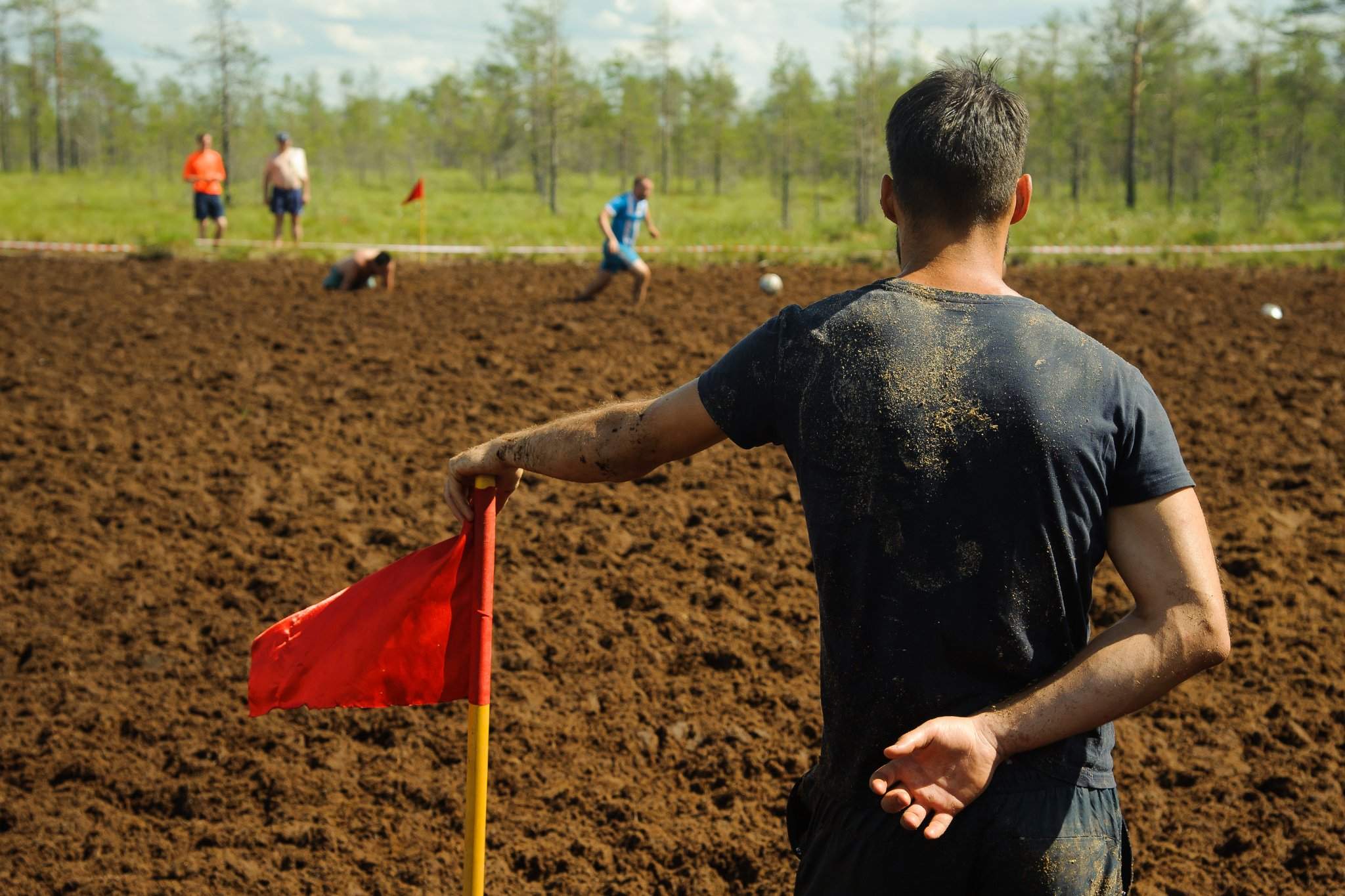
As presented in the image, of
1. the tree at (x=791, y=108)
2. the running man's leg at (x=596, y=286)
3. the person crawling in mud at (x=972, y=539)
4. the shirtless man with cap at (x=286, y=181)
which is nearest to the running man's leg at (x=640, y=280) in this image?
the running man's leg at (x=596, y=286)

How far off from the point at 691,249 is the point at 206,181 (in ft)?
28.6

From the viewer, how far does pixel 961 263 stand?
2162 mm

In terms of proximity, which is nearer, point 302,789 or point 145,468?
point 302,789

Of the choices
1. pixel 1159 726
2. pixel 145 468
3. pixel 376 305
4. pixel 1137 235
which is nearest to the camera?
pixel 1159 726

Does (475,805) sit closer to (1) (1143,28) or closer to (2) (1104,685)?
(2) (1104,685)

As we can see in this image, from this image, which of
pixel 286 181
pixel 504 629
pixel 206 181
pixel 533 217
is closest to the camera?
pixel 504 629

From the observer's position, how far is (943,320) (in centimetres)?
211

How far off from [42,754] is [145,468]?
12.9 feet

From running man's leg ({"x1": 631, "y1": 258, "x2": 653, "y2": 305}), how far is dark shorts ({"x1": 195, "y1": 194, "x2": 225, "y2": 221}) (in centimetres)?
933

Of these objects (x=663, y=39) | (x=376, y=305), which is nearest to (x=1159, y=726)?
(x=376, y=305)

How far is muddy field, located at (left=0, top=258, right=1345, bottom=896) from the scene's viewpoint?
457 cm

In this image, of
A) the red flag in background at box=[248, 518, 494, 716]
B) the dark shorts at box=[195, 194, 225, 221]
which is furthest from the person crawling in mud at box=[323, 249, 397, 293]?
the red flag in background at box=[248, 518, 494, 716]

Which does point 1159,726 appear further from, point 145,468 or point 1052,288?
point 1052,288

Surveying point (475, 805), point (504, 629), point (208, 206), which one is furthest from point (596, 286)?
point (475, 805)
